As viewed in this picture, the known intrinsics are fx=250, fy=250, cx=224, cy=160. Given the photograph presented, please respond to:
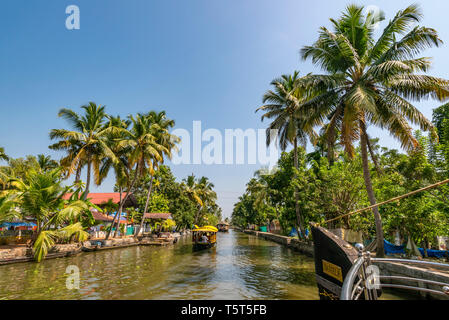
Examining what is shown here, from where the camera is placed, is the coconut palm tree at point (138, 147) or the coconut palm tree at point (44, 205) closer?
the coconut palm tree at point (44, 205)

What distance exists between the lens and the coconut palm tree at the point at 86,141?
23.2 metres

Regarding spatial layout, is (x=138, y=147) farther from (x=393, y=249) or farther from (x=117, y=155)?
(x=393, y=249)

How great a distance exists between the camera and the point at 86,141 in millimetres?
23688

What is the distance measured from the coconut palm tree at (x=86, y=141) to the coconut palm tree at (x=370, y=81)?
778 inches

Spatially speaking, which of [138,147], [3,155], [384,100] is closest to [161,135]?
[138,147]

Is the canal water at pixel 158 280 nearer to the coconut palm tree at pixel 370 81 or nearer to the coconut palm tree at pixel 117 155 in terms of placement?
the coconut palm tree at pixel 370 81

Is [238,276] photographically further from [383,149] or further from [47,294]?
[383,149]

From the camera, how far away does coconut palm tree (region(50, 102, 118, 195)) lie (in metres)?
23.2

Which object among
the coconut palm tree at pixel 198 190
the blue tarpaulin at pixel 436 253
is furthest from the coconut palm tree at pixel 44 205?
the coconut palm tree at pixel 198 190

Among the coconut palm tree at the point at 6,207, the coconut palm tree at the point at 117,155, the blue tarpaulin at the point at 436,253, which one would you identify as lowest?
the blue tarpaulin at the point at 436,253

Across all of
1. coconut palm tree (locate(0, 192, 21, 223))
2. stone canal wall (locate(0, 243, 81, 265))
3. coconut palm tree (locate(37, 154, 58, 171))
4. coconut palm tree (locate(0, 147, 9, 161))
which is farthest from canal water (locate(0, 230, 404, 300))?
coconut palm tree (locate(37, 154, 58, 171))

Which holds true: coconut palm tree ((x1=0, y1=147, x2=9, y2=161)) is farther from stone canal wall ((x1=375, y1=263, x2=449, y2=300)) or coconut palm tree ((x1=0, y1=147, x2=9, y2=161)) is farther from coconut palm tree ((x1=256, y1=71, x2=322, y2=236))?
stone canal wall ((x1=375, y1=263, x2=449, y2=300))
